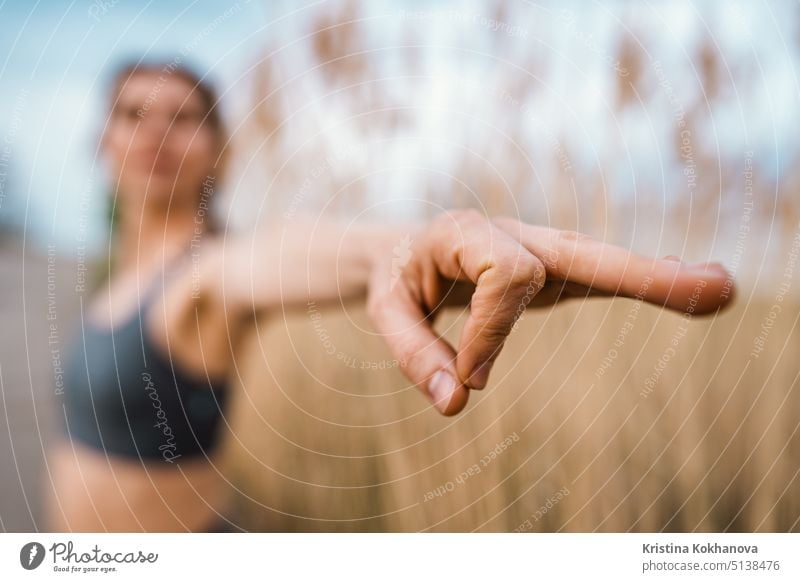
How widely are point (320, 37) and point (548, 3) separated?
22cm

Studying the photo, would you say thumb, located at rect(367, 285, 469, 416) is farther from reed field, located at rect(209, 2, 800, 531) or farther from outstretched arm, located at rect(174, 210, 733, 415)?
reed field, located at rect(209, 2, 800, 531)

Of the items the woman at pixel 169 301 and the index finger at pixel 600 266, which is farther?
the woman at pixel 169 301

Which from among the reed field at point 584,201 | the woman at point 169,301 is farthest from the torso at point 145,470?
the reed field at point 584,201

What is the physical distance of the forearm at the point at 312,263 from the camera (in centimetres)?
66

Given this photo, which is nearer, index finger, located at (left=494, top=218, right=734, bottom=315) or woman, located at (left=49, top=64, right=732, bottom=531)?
index finger, located at (left=494, top=218, right=734, bottom=315)

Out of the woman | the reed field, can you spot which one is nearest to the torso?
the woman

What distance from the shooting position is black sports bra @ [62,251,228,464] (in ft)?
2.29

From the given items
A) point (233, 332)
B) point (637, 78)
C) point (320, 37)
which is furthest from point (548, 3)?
point (233, 332)

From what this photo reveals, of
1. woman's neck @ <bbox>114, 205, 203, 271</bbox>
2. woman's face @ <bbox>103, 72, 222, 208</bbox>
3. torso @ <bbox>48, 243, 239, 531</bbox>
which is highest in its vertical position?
woman's face @ <bbox>103, 72, 222, 208</bbox>

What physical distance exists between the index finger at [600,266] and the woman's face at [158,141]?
30cm

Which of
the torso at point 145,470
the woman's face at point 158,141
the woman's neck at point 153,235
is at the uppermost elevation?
the woman's face at point 158,141

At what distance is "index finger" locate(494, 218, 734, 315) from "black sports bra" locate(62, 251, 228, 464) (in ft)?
1.07

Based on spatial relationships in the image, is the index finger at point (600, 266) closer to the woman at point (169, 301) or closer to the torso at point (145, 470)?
the woman at point (169, 301)

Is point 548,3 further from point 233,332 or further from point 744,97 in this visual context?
point 233,332
